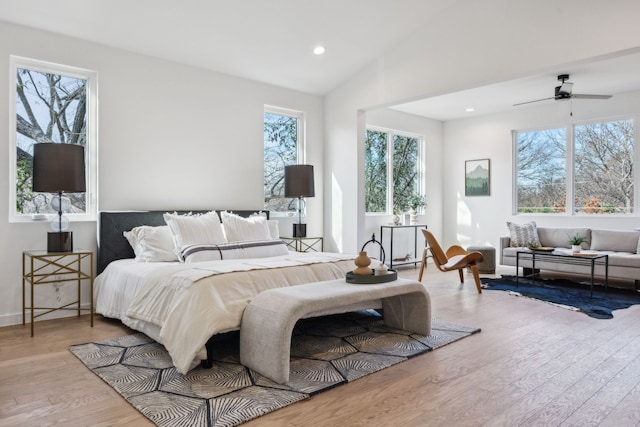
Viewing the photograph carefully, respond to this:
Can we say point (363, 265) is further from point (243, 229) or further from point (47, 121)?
point (47, 121)

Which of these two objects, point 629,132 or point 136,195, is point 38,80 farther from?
point 629,132

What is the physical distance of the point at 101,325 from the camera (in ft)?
13.1

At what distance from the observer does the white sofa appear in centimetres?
577

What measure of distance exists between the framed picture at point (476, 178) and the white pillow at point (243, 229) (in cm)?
496

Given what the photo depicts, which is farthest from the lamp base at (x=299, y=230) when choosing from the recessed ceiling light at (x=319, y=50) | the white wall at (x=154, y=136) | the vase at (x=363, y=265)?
the vase at (x=363, y=265)

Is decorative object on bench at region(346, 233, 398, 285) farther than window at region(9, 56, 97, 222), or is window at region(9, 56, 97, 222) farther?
window at region(9, 56, 97, 222)

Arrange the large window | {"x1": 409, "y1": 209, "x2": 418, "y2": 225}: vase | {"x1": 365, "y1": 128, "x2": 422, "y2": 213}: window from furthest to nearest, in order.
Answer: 1. {"x1": 409, "y1": 209, "x2": 418, "y2": 225}: vase
2. {"x1": 365, "y1": 128, "x2": 422, "y2": 213}: window
3. the large window

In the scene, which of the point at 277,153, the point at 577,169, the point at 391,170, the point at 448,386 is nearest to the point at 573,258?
the point at 577,169

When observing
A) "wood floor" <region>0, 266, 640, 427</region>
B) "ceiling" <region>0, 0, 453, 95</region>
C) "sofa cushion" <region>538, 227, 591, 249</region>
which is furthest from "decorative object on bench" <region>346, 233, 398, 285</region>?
"sofa cushion" <region>538, 227, 591, 249</region>

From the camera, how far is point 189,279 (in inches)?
119

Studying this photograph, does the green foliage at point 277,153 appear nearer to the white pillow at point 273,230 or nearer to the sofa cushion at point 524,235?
the white pillow at point 273,230

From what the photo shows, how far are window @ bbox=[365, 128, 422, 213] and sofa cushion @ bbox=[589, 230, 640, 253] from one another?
115 inches

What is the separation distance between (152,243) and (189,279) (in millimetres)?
1370

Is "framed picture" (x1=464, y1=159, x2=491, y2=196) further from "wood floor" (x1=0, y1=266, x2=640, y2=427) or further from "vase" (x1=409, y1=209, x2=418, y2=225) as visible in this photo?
"wood floor" (x1=0, y1=266, x2=640, y2=427)
